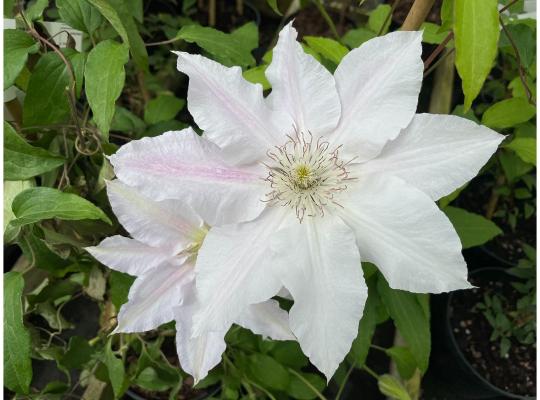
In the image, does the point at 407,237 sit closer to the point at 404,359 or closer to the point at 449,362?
the point at 404,359

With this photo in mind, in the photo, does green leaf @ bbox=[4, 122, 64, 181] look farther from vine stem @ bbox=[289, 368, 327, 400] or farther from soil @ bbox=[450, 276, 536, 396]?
soil @ bbox=[450, 276, 536, 396]

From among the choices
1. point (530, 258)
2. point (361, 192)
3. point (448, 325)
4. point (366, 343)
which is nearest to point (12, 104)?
point (361, 192)

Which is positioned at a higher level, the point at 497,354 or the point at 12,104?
the point at 12,104

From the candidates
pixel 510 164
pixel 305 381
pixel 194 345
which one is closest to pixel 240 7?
pixel 510 164

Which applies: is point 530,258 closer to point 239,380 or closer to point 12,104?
point 239,380

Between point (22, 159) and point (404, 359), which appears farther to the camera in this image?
point (404, 359)

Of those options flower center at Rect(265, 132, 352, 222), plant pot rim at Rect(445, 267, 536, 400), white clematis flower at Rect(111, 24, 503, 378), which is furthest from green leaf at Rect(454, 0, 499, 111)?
plant pot rim at Rect(445, 267, 536, 400)
